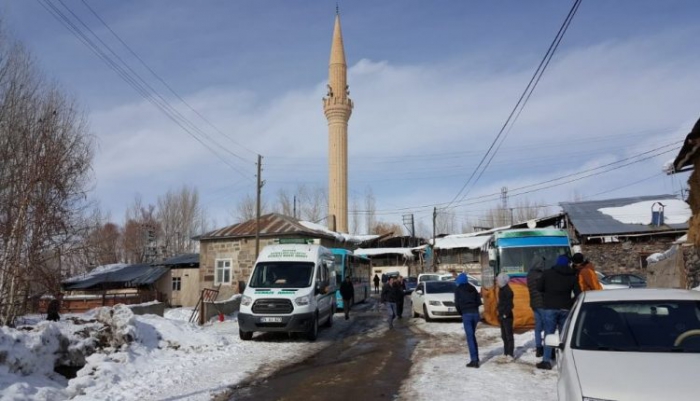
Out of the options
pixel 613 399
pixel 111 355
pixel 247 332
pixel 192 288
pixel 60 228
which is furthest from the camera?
pixel 192 288

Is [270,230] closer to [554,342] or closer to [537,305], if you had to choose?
[537,305]

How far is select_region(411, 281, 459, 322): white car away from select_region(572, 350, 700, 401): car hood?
13294mm

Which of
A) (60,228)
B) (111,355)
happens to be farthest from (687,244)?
(60,228)

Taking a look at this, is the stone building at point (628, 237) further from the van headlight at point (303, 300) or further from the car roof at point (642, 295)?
the car roof at point (642, 295)

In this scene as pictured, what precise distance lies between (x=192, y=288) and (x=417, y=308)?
83.2 ft

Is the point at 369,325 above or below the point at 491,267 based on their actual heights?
below

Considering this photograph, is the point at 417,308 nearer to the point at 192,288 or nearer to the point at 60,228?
the point at 60,228

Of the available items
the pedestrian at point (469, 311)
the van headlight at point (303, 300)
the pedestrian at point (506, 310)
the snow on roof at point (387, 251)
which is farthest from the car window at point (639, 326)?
the snow on roof at point (387, 251)

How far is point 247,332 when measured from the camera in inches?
567

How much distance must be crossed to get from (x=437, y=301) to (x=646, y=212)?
21.9 meters

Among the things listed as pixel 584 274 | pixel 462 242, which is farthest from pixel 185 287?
pixel 584 274

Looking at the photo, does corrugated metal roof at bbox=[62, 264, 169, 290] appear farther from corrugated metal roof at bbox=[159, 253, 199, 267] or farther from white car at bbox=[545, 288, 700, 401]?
white car at bbox=[545, 288, 700, 401]

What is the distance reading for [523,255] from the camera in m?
16.3

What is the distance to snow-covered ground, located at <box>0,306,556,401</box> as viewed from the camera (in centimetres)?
807
